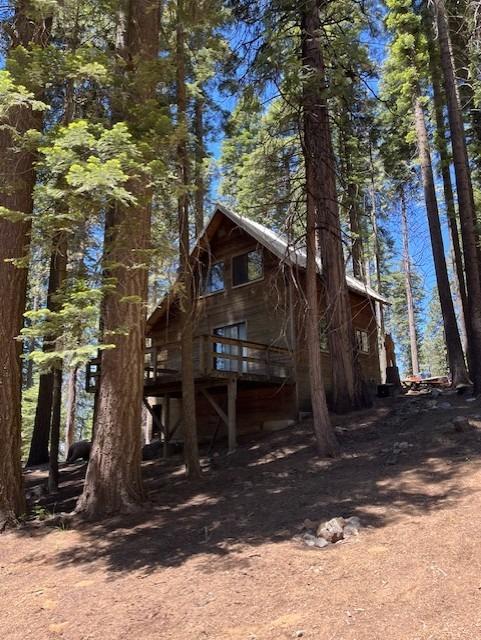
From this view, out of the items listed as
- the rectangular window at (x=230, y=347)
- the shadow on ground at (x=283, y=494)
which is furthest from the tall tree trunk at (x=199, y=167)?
the shadow on ground at (x=283, y=494)

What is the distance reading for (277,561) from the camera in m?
5.12

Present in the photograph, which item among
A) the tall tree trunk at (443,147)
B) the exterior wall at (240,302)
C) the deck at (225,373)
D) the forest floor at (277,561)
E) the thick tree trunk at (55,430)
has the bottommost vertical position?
the forest floor at (277,561)

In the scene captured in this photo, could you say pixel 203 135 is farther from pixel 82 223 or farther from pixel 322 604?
pixel 322 604

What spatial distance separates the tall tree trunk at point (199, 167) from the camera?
10655 mm

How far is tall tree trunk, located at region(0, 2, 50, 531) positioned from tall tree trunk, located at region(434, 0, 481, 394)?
9.21 metres

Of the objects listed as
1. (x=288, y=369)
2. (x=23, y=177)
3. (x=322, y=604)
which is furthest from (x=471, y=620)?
(x=288, y=369)

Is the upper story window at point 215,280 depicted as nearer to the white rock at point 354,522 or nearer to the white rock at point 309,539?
the white rock at point 354,522

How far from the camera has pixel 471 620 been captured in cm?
358

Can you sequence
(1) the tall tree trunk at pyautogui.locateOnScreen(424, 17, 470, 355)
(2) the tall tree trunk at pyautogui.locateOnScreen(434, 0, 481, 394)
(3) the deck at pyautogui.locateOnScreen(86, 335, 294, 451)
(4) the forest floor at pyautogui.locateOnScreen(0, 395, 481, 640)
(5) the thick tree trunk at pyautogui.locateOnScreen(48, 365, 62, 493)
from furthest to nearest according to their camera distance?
(1) the tall tree trunk at pyautogui.locateOnScreen(424, 17, 470, 355) → (3) the deck at pyautogui.locateOnScreen(86, 335, 294, 451) → (2) the tall tree trunk at pyautogui.locateOnScreen(434, 0, 481, 394) → (5) the thick tree trunk at pyautogui.locateOnScreen(48, 365, 62, 493) → (4) the forest floor at pyautogui.locateOnScreen(0, 395, 481, 640)

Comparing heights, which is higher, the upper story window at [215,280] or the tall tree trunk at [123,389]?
the upper story window at [215,280]

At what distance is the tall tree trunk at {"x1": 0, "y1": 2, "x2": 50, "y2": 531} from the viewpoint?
7.44 m

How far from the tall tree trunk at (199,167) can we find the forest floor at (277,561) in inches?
216

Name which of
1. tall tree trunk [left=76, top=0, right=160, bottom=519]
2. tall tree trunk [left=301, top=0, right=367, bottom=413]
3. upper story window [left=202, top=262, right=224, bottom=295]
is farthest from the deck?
tall tree trunk [left=76, top=0, right=160, bottom=519]

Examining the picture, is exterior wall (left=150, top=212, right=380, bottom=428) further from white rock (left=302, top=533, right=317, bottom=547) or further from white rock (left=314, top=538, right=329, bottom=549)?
white rock (left=314, top=538, right=329, bottom=549)
